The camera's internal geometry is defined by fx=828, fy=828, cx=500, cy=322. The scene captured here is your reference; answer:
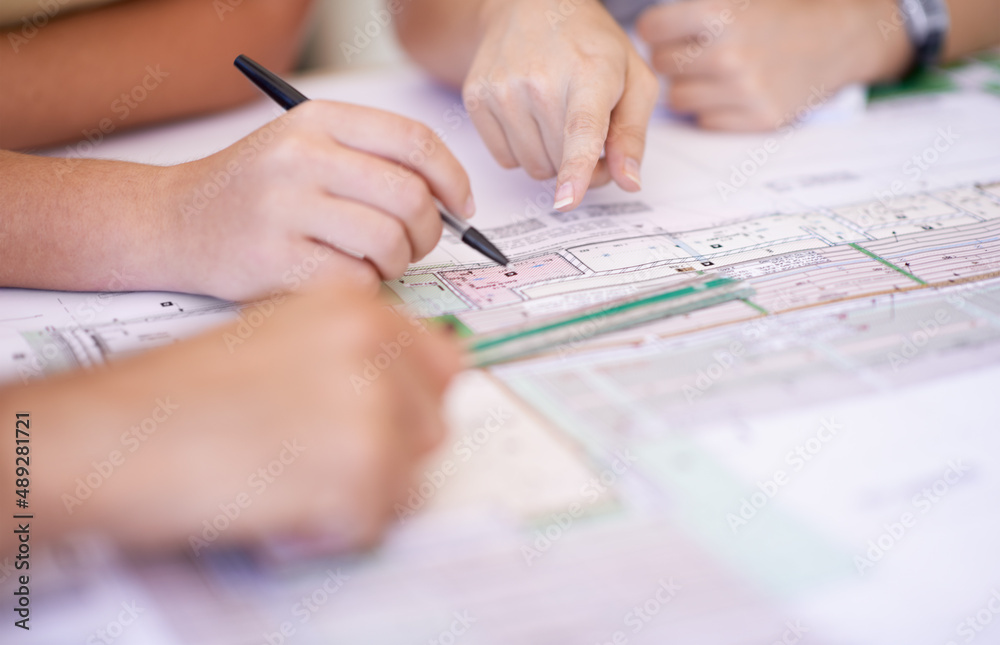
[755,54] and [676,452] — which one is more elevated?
[755,54]

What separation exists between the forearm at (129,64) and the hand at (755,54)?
474 mm

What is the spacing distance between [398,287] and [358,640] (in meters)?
0.33

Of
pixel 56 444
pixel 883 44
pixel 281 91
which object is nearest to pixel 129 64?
pixel 281 91

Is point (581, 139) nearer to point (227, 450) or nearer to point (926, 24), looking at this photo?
point (227, 450)

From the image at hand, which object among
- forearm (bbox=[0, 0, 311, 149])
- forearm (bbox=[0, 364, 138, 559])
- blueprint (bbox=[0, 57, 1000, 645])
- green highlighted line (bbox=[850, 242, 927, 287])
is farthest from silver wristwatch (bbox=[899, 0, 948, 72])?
forearm (bbox=[0, 364, 138, 559])

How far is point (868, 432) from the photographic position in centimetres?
48

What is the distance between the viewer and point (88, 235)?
0.63 metres

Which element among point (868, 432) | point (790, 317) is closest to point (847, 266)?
point (790, 317)

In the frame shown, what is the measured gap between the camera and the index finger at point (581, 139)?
708 millimetres

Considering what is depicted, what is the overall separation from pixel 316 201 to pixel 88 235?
0.20 meters

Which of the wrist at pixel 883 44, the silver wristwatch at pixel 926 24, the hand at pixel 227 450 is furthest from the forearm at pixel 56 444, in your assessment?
the silver wristwatch at pixel 926 24

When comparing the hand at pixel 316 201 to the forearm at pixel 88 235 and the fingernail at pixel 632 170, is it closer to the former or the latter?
the forearm at pixel 88 235

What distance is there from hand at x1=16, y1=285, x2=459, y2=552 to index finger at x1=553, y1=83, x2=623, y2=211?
1.09 ft

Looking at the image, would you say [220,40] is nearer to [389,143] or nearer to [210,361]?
[389,143]
